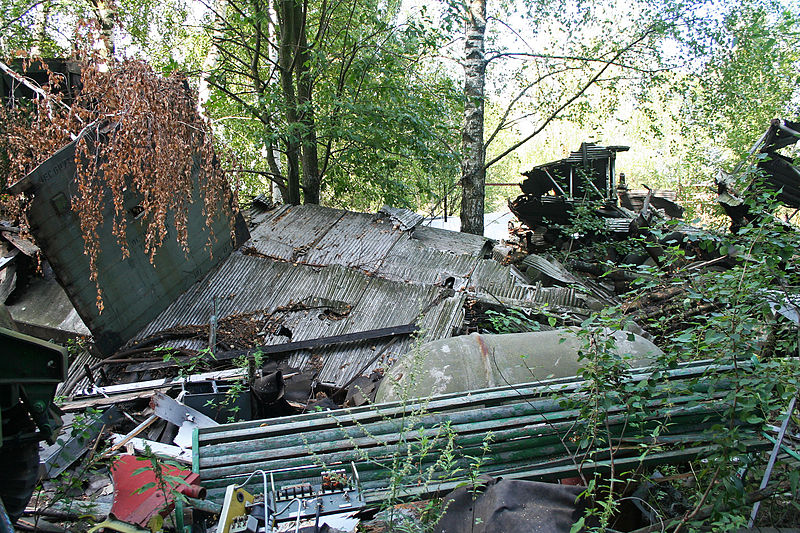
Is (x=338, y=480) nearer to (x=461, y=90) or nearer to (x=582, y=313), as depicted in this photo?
(x=582, y=313)

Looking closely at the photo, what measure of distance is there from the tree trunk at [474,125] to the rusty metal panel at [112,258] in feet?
18.3

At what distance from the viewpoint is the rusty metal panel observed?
204 inches

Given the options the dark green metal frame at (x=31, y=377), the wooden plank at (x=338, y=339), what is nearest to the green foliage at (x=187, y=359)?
the wooden plank at (x=338, y=339)

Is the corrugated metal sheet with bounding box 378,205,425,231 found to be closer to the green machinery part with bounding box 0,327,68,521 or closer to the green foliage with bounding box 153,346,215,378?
the green foliage with bounding box 153,346,215,378

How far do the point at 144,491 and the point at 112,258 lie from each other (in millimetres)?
3562

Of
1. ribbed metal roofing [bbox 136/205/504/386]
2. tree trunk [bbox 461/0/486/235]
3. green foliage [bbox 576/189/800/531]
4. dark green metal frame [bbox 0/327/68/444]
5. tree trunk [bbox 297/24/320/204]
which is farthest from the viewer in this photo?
tree trunk [bbox 461/0/486/235]

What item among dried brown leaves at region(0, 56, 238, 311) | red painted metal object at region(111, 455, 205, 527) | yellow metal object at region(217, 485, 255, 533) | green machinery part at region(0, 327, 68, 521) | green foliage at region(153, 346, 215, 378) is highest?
dried brown leaves at region(0, 56, 238, 311)

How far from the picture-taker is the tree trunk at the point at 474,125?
35.5ft

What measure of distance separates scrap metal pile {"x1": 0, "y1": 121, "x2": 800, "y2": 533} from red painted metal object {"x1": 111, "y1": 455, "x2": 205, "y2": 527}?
0.01 meters

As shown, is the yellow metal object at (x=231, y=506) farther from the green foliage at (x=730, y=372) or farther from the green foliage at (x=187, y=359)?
the green foliage at (x=187, y=359)

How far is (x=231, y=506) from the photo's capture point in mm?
2824

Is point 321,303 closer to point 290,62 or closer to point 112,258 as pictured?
point 112,258

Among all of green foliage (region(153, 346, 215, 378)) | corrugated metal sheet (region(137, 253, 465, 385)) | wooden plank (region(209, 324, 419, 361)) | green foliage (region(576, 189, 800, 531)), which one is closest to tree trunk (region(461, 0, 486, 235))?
corrugated metal sheet (region(137, 253, 465, 385))

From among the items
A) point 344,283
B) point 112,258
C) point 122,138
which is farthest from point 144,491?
point 344,283
